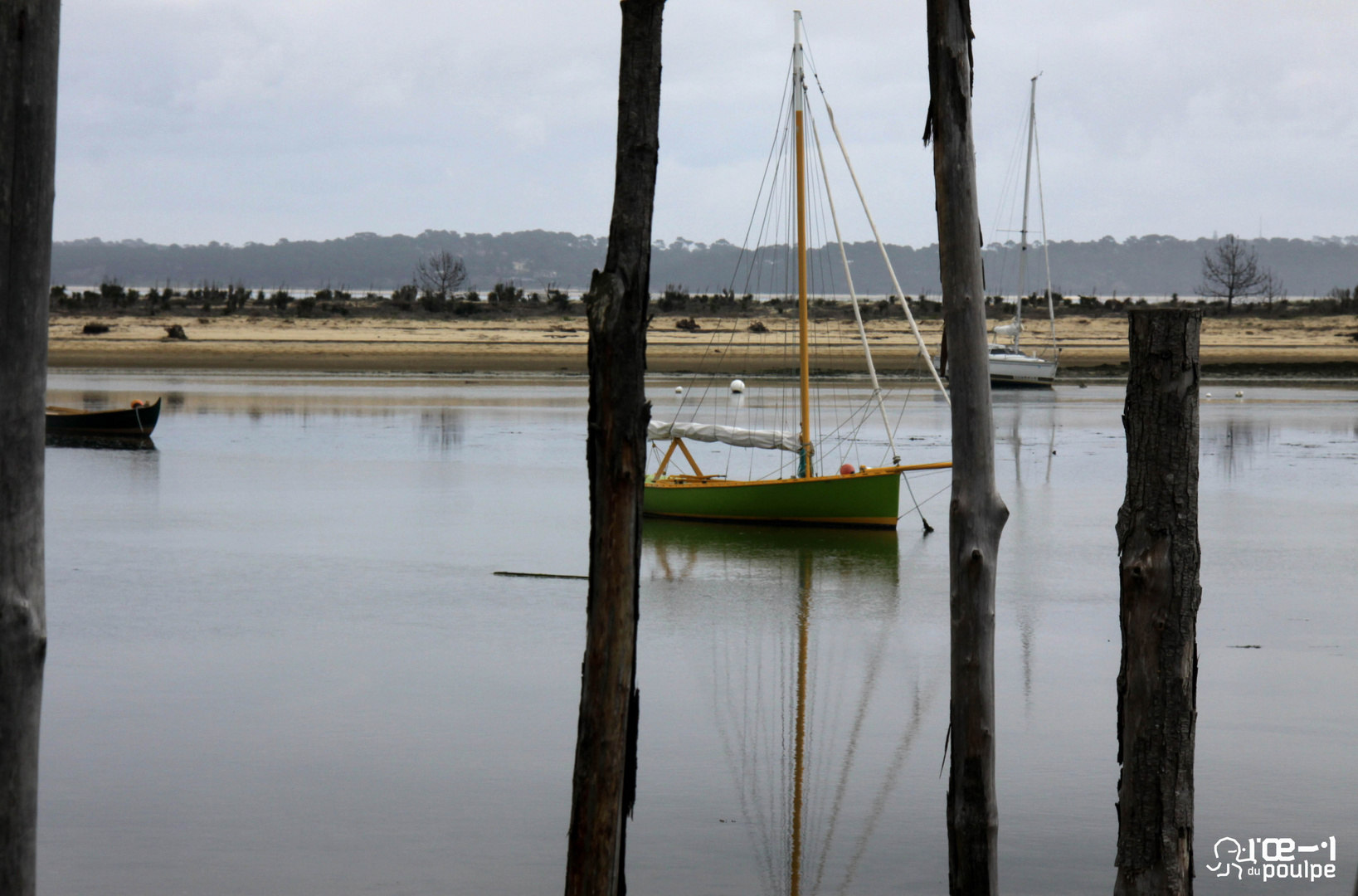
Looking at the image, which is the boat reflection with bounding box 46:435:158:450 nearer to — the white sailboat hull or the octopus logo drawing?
the octopus logo drawing

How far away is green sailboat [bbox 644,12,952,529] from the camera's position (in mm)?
15391

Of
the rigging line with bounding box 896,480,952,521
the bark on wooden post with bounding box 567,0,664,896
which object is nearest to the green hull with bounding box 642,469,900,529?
the rigging line with bounding box 896,480,952,521

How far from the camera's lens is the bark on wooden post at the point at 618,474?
4.48 meters

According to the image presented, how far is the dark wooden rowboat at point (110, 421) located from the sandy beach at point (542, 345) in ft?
71.0

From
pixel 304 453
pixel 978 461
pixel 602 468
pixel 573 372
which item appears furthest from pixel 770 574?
pixel 573 372

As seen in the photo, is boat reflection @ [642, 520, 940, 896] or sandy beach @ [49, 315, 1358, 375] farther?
sandy beach @ [49, 315, 1358, 375]

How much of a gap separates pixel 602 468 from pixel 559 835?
8.31ft

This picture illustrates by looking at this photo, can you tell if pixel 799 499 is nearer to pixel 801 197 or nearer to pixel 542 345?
pixel 801 197

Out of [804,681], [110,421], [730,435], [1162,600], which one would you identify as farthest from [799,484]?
[110,421]

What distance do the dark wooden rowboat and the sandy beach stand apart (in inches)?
852

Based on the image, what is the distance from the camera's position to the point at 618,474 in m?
4.47

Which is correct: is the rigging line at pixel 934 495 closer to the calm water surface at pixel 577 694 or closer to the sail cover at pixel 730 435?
the calm water surface at pixel 577 694

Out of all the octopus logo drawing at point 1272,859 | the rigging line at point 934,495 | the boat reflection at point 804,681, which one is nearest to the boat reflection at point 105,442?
the boat reflection at point 804,681

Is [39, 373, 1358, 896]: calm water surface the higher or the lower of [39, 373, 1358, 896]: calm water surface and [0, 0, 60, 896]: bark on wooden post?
the lower
